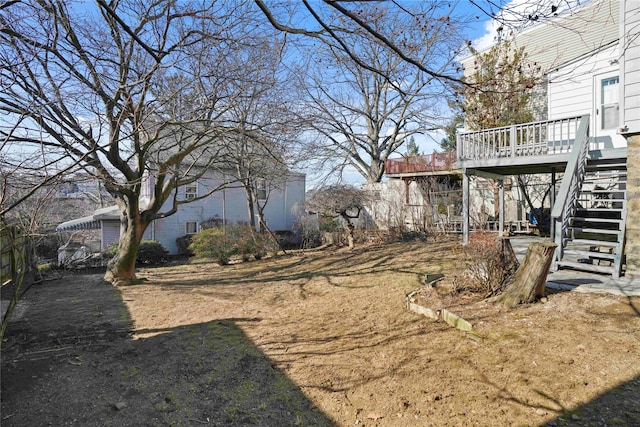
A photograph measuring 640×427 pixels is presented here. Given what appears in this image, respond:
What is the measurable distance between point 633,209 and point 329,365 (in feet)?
17.4

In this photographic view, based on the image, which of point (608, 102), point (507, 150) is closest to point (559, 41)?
point (608, 102)

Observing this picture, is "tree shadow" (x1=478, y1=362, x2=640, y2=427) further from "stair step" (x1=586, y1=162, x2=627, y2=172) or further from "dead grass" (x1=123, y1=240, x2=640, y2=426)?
"stair step" (x1=586, y1=162, x2=627, y2=172)

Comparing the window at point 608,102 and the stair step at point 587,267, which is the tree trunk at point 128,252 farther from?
the window at point 608,102

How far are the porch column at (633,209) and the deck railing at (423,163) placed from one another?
966 centimetres

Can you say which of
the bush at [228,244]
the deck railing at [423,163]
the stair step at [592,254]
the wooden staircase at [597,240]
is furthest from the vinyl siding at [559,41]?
the bush at [228,244]

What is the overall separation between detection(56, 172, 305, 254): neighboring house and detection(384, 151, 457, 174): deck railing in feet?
15.5

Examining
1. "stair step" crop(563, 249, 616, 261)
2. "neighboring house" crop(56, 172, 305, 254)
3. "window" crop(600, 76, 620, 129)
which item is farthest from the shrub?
"neighboring house" crop(56, 172, 305, 254)

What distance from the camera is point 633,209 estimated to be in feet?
18.5

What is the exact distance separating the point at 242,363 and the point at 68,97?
4.69 meters

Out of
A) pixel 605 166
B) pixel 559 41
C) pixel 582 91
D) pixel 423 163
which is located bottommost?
pixel 605 166

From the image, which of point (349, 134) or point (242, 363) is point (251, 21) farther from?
point (349, 134)

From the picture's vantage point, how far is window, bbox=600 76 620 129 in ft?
30.0

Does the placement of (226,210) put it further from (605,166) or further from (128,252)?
(605,166)

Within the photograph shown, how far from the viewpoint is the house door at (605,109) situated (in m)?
9.12
